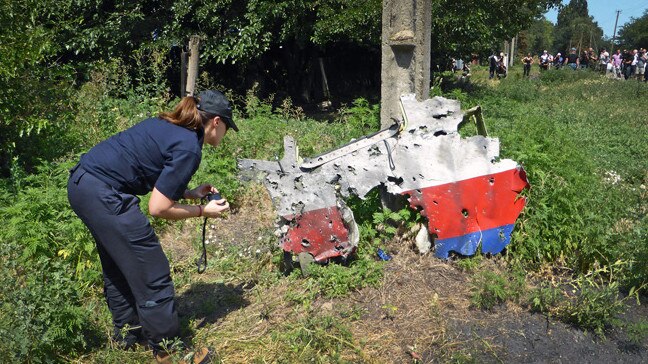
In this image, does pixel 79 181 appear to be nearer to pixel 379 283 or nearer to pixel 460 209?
pixel 379 283

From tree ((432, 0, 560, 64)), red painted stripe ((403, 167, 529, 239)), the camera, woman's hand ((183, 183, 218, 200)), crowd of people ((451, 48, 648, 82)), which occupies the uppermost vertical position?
tree ((432, 0, 560, 64))

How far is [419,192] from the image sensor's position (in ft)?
14.5

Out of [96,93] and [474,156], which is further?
[96,93]

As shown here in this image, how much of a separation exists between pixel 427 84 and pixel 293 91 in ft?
35.2

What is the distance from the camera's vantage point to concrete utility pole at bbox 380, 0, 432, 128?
228 inches

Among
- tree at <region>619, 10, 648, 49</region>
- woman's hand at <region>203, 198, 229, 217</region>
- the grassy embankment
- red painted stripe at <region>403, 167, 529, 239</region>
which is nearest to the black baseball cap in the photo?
woman's hand at <region>203, 198, 229, 217</region>

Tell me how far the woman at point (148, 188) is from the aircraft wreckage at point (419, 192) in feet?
3.54

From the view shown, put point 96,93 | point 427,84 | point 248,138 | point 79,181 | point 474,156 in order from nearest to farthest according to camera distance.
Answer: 1. point 79,181
2. point 474,156
3. point 427,84
4. point 248,138
5. point 96,93

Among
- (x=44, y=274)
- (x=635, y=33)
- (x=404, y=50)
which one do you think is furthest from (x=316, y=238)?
(x=635, y=33)

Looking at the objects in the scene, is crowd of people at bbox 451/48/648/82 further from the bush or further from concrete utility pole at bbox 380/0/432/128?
the bush

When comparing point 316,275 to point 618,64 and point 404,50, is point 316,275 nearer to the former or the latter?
point 404,50

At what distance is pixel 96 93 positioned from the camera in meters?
8.26

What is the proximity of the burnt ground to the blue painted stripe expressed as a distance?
9 cm

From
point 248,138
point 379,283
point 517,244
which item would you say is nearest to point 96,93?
point 248,138
